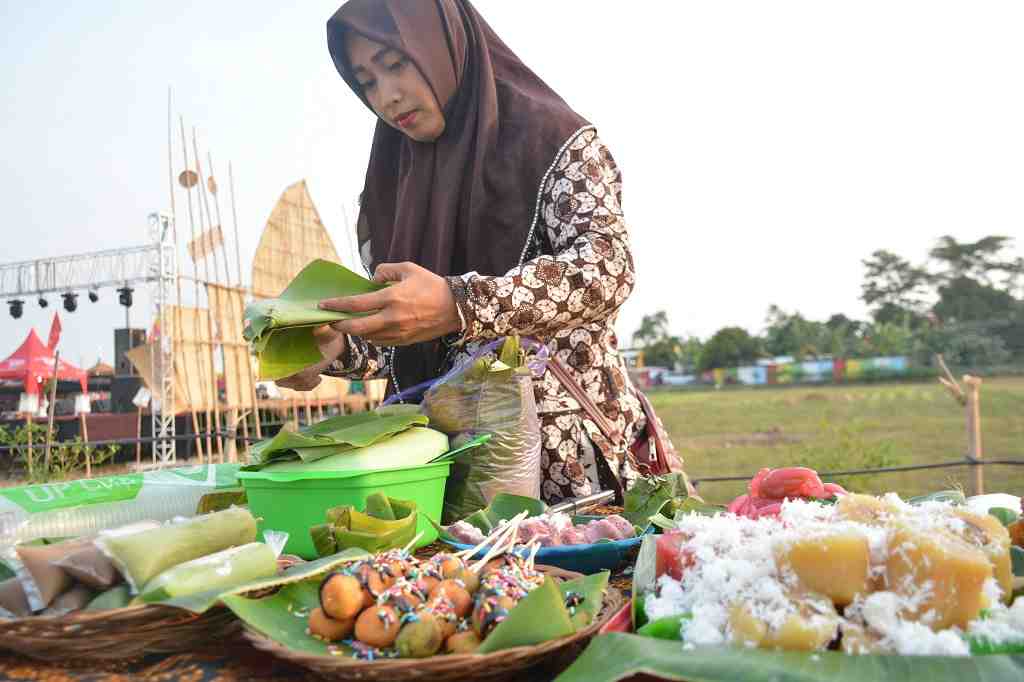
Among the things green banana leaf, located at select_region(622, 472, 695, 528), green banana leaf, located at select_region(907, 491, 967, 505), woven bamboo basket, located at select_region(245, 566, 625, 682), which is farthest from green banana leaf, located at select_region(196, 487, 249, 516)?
green banana leaf, located at select_region(907, 491, 967, 505)

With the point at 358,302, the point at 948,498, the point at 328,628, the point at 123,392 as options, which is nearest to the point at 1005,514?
the point at 948,498

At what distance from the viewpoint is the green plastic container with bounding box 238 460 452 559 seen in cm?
132

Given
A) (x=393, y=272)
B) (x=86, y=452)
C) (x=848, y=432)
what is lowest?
(x=848, y=432)

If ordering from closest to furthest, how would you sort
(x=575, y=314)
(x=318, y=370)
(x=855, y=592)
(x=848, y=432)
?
(x=855, y=592)
(x=575, y=314)
(x=318, y=370)
(x=848, y=432)

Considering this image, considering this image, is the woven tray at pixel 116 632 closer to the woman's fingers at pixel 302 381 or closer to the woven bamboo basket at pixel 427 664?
the woven bamboo basket at pixel 427 664

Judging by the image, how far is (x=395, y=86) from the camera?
2062 mm

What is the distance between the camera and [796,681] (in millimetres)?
680

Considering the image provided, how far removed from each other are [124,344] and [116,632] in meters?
21.5

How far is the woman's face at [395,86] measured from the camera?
6.74 ft

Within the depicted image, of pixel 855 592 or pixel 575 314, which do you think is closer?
pixel 855 592

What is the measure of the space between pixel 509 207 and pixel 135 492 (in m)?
1.13

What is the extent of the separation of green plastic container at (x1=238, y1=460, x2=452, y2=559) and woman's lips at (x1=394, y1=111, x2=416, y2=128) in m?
1.12

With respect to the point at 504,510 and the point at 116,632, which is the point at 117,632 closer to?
the point at 116,632

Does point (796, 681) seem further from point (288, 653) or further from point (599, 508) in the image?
point (599, 508)
